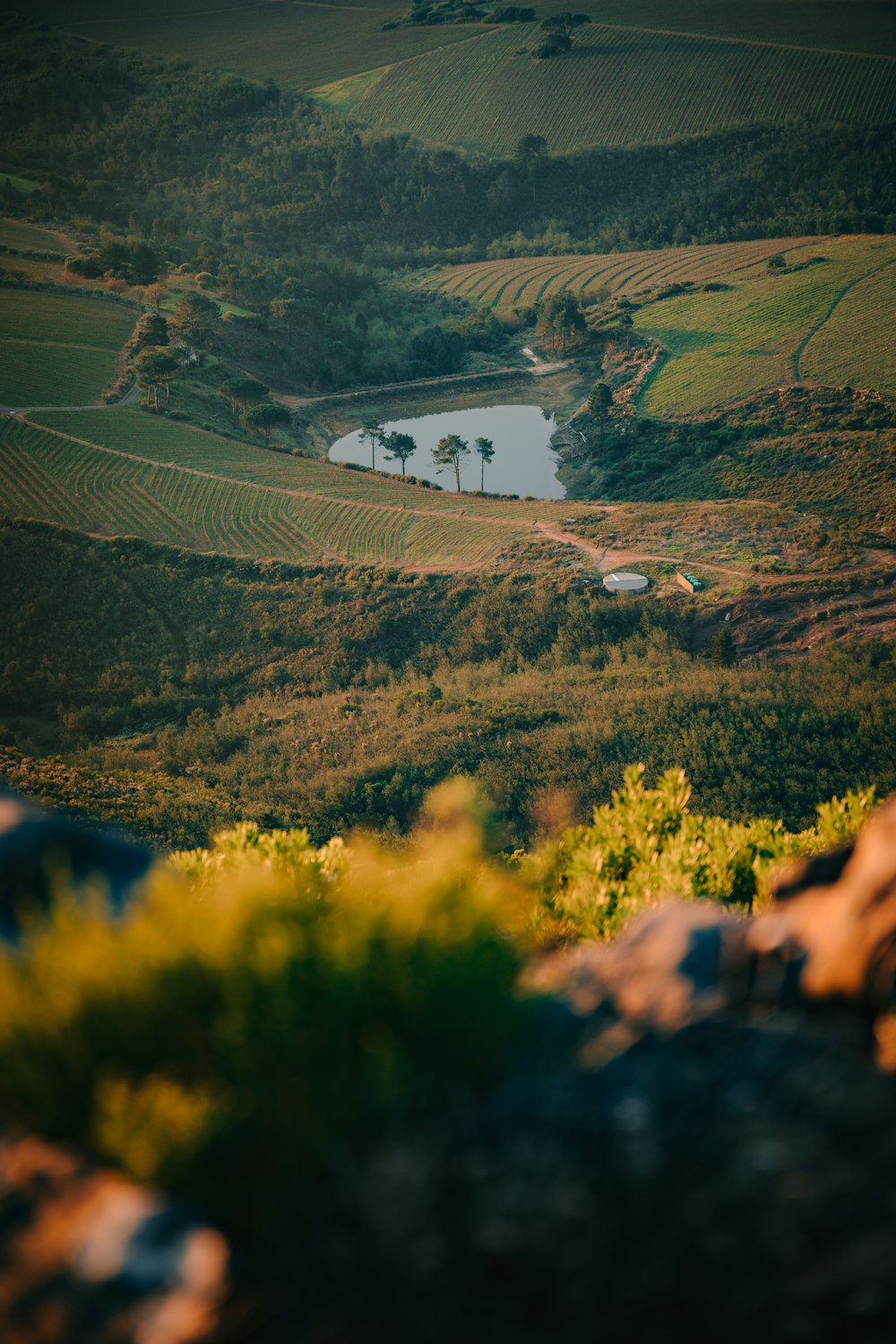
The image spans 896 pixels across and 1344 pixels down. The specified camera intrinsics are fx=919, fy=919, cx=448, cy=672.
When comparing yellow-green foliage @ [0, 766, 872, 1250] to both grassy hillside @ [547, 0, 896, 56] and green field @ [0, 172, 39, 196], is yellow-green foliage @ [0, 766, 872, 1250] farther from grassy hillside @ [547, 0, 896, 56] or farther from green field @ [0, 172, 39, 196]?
grassy hillside @ [547, 0, 896, 56]

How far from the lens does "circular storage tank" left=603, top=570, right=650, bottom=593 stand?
A: 53938mm

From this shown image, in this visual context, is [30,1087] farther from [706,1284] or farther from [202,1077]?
[706,1284]

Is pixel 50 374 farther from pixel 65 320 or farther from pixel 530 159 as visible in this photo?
pixel 530 159

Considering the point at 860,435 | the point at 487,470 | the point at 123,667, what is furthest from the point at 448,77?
the point at 123,667

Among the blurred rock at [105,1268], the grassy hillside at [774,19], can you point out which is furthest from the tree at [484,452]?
the grassy hillside at [774,19]

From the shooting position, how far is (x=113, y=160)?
492 feet

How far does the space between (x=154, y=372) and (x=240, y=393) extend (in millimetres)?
8940

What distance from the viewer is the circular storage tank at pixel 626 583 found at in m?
53.9

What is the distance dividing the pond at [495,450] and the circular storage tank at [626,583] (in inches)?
901

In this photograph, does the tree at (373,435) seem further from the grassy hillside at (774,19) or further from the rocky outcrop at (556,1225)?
the grassy hillside at (774,19)

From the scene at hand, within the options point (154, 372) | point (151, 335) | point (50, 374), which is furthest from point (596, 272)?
point (50, 374)

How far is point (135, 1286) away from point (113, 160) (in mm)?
177237

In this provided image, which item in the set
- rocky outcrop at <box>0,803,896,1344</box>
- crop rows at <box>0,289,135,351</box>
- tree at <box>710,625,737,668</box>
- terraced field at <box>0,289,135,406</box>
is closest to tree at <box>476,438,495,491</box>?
terraced field at <box>0,289,135,406</box>

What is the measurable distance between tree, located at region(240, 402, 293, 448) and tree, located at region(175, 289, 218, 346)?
15014 millimetres
